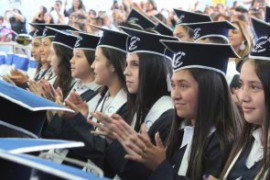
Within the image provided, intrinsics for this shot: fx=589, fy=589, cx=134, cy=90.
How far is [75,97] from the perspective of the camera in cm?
389

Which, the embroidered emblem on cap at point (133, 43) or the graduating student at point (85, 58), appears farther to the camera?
the graduating student at point (85, 58)

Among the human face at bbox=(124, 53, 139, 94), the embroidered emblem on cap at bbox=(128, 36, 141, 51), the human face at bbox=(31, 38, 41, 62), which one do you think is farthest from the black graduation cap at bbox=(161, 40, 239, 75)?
the human face at bbox=(31, 38, 41, 62)

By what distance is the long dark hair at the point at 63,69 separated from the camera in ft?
18.5

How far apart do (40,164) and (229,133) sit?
5.61 feet

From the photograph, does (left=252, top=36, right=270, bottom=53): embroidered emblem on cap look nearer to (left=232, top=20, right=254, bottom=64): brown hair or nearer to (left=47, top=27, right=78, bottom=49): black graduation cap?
(left=232, top=20, right=254, bottom=64): brown hair

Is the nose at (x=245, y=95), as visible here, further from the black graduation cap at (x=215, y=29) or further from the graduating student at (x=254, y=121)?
the black graduation cap at (x=215, y=29)

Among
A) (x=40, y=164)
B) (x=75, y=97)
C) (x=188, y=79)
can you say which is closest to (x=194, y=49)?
(x=188, y=79)

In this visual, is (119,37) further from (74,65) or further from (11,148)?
(11,148)

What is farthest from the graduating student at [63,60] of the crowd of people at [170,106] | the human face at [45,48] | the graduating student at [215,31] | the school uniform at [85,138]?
the school uniform at [85,138]

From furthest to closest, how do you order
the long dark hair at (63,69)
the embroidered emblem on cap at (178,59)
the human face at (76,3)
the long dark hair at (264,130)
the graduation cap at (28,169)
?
1. the human face at (76,3)
2. the long dark hair at (63,69)
3. the embroidered emblem on cap at (178,59)
4. the long dark hair at (264,130)
5. the graduation cap at (28,169)

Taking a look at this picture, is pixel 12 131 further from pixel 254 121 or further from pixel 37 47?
pixel 37 47

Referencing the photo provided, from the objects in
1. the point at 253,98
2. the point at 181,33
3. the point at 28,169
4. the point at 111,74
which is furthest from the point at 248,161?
the point at 181,33

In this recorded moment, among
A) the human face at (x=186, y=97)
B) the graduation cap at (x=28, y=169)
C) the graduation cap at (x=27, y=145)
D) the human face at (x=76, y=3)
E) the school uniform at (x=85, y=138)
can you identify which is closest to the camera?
the graduation cap at (x=28, y=169)

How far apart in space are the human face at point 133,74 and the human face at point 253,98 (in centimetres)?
114
